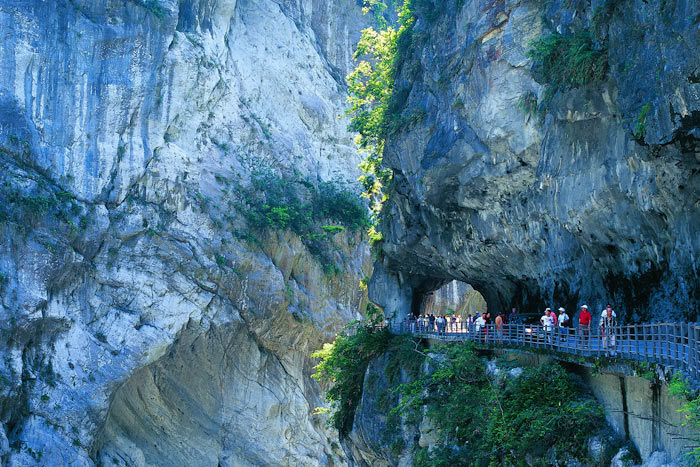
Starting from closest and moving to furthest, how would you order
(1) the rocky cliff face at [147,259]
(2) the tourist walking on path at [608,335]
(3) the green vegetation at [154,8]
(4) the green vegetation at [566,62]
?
(2) the tourist walking on path at [608,335] → (4) the green vegetation at [566,62] → (1) the rocky cliff face at [147,259] → (3) the green vegetation at [154,8]

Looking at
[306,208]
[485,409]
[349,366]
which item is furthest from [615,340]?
[306,208]

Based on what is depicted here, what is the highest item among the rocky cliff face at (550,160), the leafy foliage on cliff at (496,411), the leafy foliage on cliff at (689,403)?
the rocky cliff face at (550,160)

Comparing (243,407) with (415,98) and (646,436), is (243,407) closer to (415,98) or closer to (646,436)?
(415,98)

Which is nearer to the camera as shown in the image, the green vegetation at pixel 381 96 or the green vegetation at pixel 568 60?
the green vegetation at pixel 568 60

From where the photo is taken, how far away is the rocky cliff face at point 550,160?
12.9 m

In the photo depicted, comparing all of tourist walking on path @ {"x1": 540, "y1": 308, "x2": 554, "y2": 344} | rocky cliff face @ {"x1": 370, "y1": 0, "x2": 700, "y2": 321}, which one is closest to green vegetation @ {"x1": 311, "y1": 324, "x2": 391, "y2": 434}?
rocky cliff face @ {"x1": 370, "y1": 0, "x2": 700, "y2": 321}

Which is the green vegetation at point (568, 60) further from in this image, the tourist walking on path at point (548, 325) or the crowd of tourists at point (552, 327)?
the tourist walking on path at point (548, 325)

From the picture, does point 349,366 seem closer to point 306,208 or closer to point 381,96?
point 381,96

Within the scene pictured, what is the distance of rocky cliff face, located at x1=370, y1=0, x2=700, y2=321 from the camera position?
509 inches

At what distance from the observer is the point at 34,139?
30.6 meters

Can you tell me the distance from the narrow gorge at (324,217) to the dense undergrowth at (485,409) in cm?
8

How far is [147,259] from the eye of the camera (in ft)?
105

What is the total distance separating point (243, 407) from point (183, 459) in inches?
145

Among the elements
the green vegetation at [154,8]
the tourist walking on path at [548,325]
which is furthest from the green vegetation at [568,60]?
the green vegetation at [154,8]
